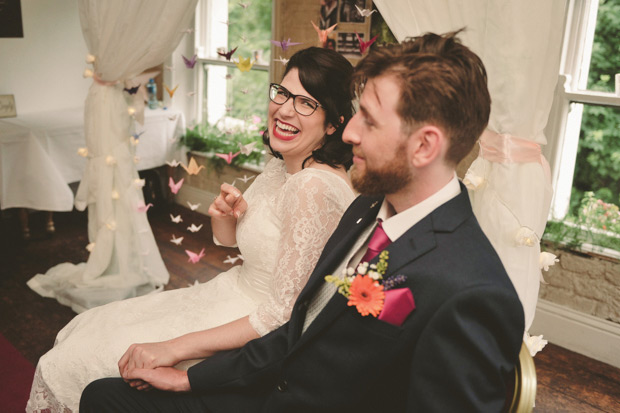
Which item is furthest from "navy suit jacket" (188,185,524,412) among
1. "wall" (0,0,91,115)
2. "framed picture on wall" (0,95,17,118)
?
"wall" (0,0,91,115)

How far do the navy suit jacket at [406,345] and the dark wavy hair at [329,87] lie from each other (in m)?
0.36

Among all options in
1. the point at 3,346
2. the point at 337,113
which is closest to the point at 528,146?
the point at 337,113

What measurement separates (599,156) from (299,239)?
208 cm

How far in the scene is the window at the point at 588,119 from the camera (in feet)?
9.14

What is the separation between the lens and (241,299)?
1.77 m

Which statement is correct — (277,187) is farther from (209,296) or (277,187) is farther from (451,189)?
(451,189)

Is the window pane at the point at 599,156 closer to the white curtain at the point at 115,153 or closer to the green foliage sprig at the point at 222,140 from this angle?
the white curtain at the point at 115,153

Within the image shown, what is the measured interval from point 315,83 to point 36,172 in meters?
2.76

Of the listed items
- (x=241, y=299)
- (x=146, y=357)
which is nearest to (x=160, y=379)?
(x=146, y=357)

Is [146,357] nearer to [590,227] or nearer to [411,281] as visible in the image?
[411,281]

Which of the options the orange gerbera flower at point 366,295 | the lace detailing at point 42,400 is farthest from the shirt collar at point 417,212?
the lace detailing at point 42,400

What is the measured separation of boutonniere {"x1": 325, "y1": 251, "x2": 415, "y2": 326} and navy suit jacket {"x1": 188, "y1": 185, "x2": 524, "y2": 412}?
0.02 meters

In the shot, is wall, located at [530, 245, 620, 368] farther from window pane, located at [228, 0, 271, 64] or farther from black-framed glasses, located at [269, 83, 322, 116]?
window pane, located at [228, 0, 271, 64]

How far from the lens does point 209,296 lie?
181 centimetres
